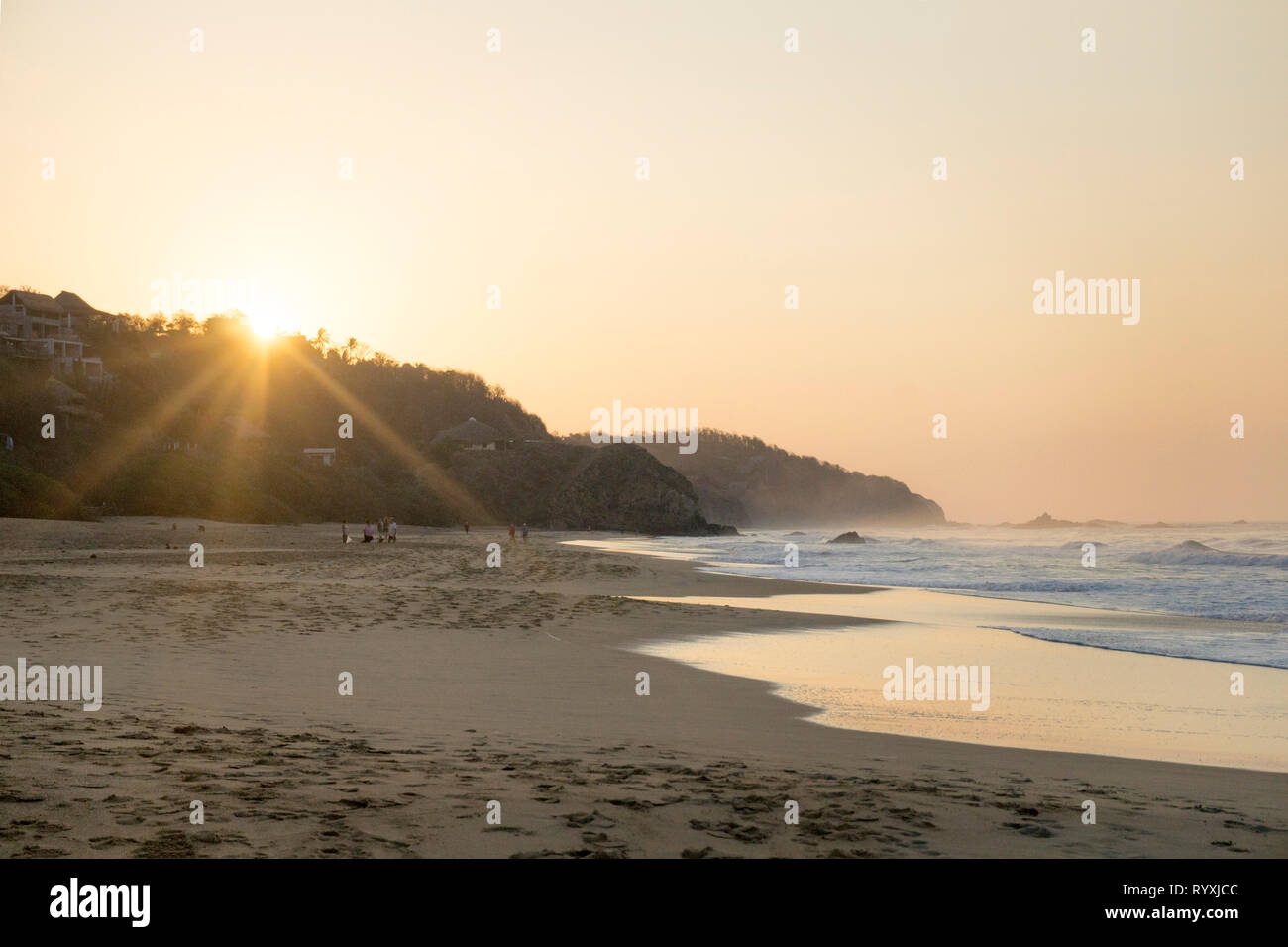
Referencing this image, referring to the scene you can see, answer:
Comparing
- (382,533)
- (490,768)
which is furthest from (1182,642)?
(382,533)

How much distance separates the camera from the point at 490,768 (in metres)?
6.43

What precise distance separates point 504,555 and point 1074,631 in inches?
1068

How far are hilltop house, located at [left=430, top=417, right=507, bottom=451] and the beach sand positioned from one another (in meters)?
115

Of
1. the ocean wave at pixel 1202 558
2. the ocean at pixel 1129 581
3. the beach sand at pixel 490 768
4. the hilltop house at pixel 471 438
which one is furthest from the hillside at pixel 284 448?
the ocean wave at pixel 1202 558

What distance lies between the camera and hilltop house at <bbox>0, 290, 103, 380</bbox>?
76812 mm

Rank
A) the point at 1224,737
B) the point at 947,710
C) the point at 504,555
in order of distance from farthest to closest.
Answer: the point at 504,555, the point at 947,710, the point at 1224,737

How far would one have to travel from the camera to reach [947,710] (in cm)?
1068

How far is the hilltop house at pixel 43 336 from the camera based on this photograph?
7681 cm

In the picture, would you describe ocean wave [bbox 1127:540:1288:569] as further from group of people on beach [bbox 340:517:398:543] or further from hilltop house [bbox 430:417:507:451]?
hilltop house [bbox 430:417:507:451]

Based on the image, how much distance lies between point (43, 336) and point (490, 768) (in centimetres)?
9291

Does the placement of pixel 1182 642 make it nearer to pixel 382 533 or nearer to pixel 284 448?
pixel 382 533

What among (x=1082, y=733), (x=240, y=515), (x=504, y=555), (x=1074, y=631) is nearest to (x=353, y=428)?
(x=240, y=515)
